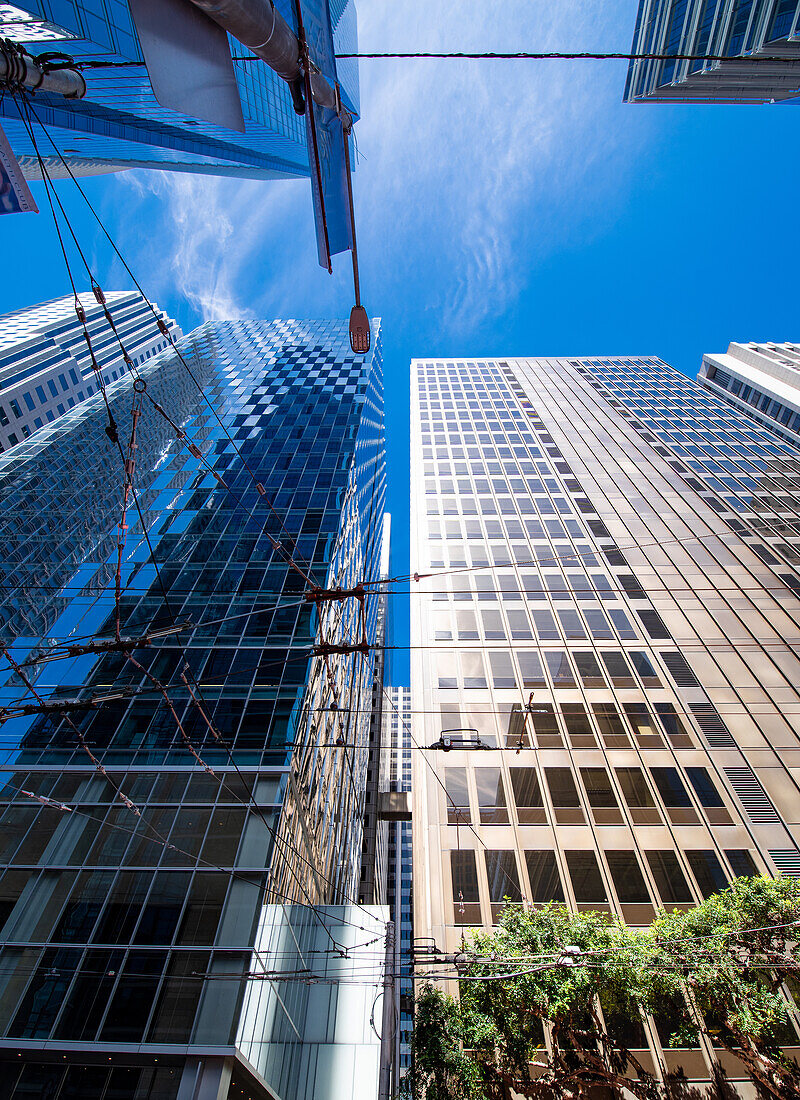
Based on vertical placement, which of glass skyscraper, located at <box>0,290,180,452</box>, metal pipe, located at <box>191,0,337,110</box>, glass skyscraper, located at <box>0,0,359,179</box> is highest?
glass skyscraper, located at <box>0,290,180,452</box>

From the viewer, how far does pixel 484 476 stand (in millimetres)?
46438

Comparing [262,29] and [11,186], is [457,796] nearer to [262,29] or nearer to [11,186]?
[11,186]

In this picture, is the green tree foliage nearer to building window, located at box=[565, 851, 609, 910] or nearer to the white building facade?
building window, located at box=[565, 851, 609, 910]

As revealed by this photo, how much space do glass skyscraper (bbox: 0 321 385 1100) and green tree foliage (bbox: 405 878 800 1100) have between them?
3.82 m

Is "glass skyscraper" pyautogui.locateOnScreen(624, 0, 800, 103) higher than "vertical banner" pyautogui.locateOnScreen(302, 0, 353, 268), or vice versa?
"glass skyscraper" pyautogui.locateOnScreen(624, 0, 800, 103)

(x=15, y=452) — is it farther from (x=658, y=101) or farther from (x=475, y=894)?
(x=658, y=101)

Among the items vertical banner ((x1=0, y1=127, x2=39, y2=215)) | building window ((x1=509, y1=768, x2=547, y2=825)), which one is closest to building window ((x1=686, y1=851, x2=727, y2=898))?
building window ((x1=509, y1=768, x2=547, y2=825))

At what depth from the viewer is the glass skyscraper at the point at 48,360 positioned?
2699 inches

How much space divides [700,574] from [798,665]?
7.86 m

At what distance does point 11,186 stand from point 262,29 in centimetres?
628

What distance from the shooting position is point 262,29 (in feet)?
15.6

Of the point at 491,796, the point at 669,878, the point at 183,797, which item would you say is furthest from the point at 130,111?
the point at 669,878

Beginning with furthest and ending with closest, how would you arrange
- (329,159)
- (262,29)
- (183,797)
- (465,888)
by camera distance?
(465,888), (183,797), (329,159), (262,29)

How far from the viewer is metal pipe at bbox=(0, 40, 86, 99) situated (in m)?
5.41
